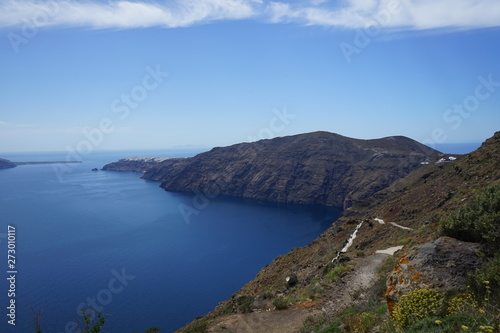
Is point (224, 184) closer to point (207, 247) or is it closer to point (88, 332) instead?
point (207, 247)

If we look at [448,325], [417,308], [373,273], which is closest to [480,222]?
[417,308]

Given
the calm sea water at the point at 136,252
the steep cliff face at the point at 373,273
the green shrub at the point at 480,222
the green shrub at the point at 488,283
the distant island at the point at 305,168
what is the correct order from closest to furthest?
the green shrub at the point at 488,283 → the steep cliff face at the point at 373,273 → the green shrub at the point at 480,222 → the calm sea water at the point at 136,252 → the distant island at the point at 305,168

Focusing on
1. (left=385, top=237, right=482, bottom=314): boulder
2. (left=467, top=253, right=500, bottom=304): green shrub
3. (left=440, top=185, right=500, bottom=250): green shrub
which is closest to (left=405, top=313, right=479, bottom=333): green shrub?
(left=467, top=253, right=500, bottom=304): green shrub

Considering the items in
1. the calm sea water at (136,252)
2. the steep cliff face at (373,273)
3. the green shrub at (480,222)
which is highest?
the green shrub at (480,222)

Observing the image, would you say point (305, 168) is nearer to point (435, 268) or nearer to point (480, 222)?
point (480, 222)

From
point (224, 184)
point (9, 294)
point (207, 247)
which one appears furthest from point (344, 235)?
point (224, 184)

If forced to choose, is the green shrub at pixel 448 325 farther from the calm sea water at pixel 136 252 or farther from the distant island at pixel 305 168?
the distant island at pixel 305 168

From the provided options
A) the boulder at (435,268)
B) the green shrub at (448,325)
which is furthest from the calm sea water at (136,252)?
the green shrub at (448,325)

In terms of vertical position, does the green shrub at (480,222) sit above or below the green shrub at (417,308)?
above
